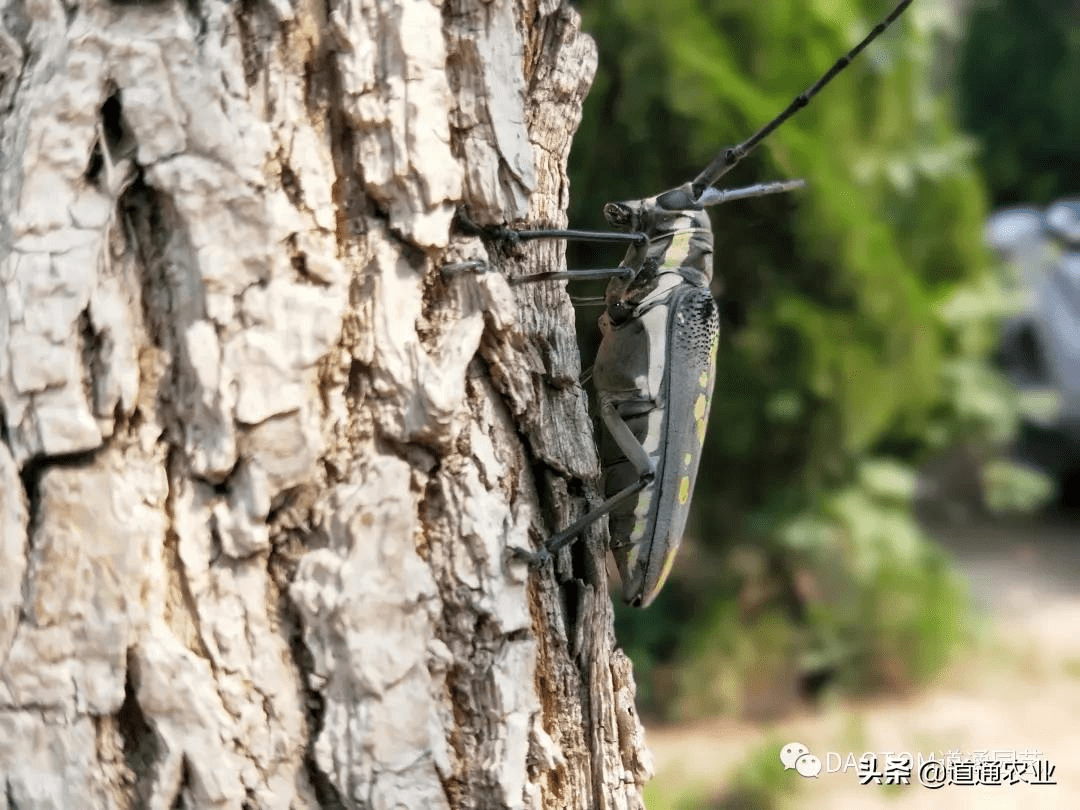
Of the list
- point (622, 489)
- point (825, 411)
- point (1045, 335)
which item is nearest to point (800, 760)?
point (825, 411)

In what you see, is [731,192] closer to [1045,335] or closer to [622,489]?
[622,489]

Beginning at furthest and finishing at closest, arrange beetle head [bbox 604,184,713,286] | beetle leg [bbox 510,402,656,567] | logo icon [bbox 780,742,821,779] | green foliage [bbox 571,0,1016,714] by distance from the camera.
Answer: logo icon [bbox 780,742,821,779], green foliage [bbox 571,0,1016,714], beetle head [bbox 604,184,713,286], beetle leg [bbox 510,402,656,567]

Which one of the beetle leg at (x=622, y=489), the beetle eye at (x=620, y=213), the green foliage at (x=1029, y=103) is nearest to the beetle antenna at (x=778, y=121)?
the beetle eye at (x=620, y=213)

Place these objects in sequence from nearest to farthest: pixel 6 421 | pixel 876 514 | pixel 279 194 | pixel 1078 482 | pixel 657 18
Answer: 1. pixel 6 421
2. pixel 279 194
3. pixel 657 18
4. pixel 876 514
5. pixel 1078 482

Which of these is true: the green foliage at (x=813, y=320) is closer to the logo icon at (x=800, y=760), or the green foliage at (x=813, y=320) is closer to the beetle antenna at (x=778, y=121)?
the logo icon at (x=800, y=760)

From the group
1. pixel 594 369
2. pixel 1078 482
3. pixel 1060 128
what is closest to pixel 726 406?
pixel 594 369

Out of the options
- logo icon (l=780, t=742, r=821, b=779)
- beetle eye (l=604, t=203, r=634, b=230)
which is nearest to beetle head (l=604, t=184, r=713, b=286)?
beetle eye (l=604, t=203, r=634, b=230)

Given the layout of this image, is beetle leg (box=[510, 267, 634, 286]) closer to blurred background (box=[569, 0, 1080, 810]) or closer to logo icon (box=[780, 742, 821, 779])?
blurred background (box=[569, 0, 1080, 810])

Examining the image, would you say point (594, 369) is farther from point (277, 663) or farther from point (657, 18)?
point (657, 18)
